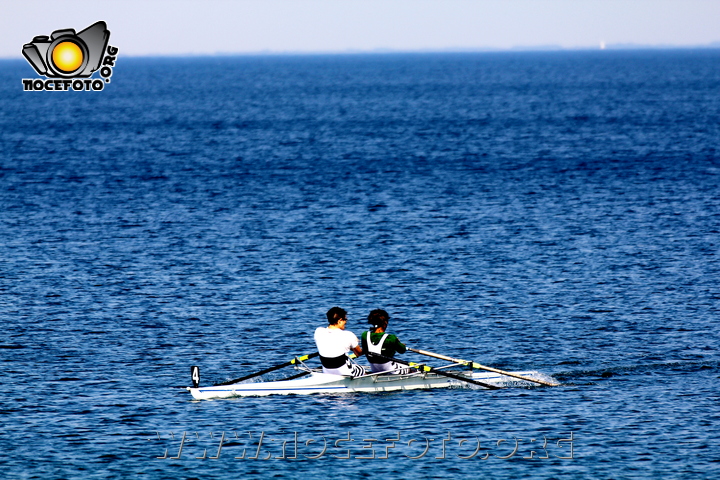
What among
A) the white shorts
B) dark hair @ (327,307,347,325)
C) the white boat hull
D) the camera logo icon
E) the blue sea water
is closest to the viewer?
the blue sea water

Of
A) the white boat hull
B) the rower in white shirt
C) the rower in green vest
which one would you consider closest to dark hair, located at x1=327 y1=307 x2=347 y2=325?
the rower in white shirt

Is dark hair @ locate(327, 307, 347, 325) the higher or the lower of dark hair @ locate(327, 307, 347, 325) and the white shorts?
the higher

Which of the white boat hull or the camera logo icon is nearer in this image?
the white boat hull

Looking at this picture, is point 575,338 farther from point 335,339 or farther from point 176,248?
point 176,248

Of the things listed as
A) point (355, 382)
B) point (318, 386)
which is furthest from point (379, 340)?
point (318, 386)

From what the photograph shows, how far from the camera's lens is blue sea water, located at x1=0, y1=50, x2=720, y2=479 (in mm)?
22906

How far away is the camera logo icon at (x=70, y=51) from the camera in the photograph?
5675 centimetres

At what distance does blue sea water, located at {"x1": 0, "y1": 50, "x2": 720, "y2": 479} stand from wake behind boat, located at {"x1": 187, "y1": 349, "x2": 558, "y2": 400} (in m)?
0.35

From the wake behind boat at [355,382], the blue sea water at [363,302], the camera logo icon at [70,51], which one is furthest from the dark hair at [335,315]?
the camera logo icon at [70,51]

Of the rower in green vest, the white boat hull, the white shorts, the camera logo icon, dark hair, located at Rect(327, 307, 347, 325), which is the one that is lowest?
the white boat hull

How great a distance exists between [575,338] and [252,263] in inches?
661

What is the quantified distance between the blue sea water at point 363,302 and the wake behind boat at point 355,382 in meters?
0.35

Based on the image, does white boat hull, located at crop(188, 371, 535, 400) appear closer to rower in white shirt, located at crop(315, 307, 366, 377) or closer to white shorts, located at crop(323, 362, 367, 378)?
white shorts, located at crop(323, 362, 367, 378)

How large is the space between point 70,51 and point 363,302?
102ft
